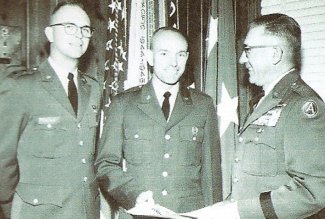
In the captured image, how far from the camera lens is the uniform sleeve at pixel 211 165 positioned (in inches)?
103

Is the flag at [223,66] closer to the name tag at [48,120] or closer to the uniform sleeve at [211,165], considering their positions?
the uniform sleeve at [211,165]

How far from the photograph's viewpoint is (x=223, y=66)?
3.37m

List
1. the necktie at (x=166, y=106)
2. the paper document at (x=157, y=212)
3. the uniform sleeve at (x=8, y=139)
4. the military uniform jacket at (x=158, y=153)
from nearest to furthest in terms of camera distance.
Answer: the paper document at (x=157, y=212) → the uniform sleeve at (x=8, y=139) → the military uniform jacket at (x=158, y=153) → the necktie at (x=166, y=106)

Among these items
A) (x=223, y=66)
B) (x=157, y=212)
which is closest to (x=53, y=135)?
(x=157, y=212)

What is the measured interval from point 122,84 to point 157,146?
0.70 m

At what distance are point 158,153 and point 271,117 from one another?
77 centimetres

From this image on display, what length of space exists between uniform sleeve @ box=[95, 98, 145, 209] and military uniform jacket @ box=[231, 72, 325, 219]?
595mm

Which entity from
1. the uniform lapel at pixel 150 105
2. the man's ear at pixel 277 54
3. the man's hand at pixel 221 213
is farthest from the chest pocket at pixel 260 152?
the uniform lapel at pixel 150 105

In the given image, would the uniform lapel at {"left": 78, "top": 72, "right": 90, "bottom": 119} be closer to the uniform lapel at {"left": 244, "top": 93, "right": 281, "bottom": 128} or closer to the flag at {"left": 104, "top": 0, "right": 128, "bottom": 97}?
the flag at {"left": 104, "top": 0, "right": 128, "bottom": 97}

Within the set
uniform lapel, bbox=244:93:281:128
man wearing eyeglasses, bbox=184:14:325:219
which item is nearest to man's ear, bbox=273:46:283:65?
man wearing eyeglasses, bbox=184:14:325:219

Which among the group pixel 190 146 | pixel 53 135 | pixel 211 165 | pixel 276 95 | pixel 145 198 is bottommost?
pixel 145 198

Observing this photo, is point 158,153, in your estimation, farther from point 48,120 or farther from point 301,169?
point 301,169

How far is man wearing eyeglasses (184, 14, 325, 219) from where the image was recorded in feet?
5.62

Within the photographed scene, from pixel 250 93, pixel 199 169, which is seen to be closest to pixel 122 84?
pixel 199 169
